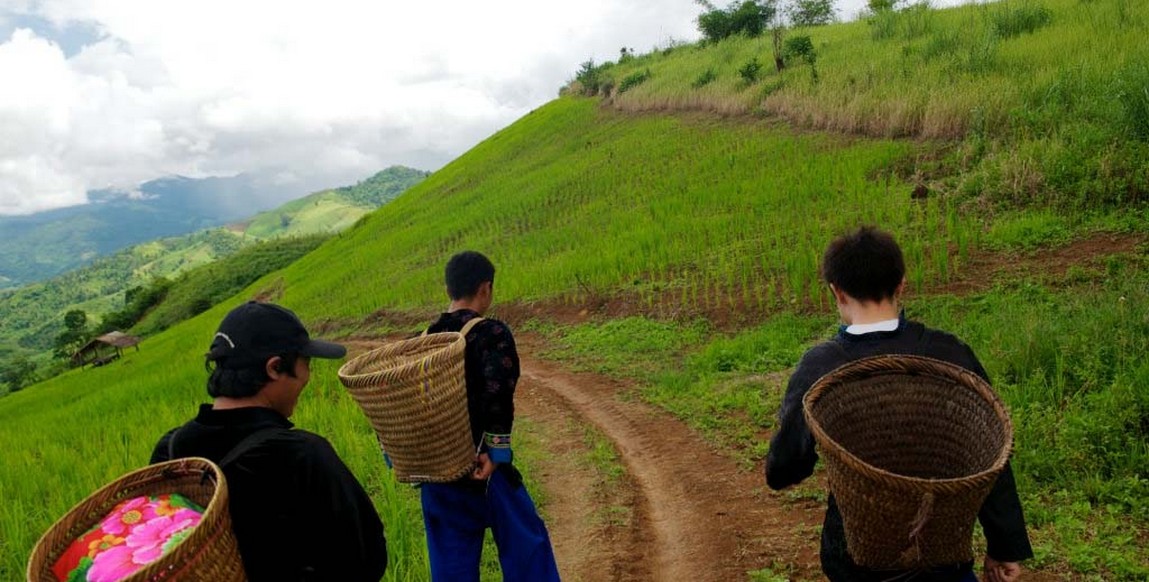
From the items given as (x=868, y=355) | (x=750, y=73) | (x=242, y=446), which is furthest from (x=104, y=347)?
(x=868, y=355)

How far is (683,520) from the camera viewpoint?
186 inches

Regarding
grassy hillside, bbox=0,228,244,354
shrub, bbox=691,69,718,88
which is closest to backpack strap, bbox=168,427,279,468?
shrub, bbox=691,69,718,88

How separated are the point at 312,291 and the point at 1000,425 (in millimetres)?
21217

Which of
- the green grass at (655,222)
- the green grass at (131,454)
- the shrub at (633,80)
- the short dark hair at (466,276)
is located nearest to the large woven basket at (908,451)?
the short dark hair at (466,276)

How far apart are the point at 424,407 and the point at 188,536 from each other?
1253mm

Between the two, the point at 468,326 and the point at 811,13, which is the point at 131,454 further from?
the point at 811,13

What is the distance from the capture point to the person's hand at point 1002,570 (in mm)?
2062

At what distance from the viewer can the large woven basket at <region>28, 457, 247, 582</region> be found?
156 centimetres

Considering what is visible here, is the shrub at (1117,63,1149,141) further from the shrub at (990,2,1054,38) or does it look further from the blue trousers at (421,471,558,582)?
the blue trousers at (421,471,558,582)

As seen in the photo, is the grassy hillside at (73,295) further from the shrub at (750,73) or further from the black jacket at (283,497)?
the black jacket at (283,497)

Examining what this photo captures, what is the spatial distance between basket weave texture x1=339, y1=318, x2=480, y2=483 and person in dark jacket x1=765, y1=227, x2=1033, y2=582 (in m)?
1.32

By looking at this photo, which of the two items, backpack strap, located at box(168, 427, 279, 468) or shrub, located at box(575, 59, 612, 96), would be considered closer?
backpack strap, located at box(168, 427, 279, 468)

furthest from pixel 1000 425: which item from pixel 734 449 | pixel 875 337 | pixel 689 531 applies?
pixel 734 449

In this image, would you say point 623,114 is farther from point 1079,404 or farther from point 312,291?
point 1079,404
